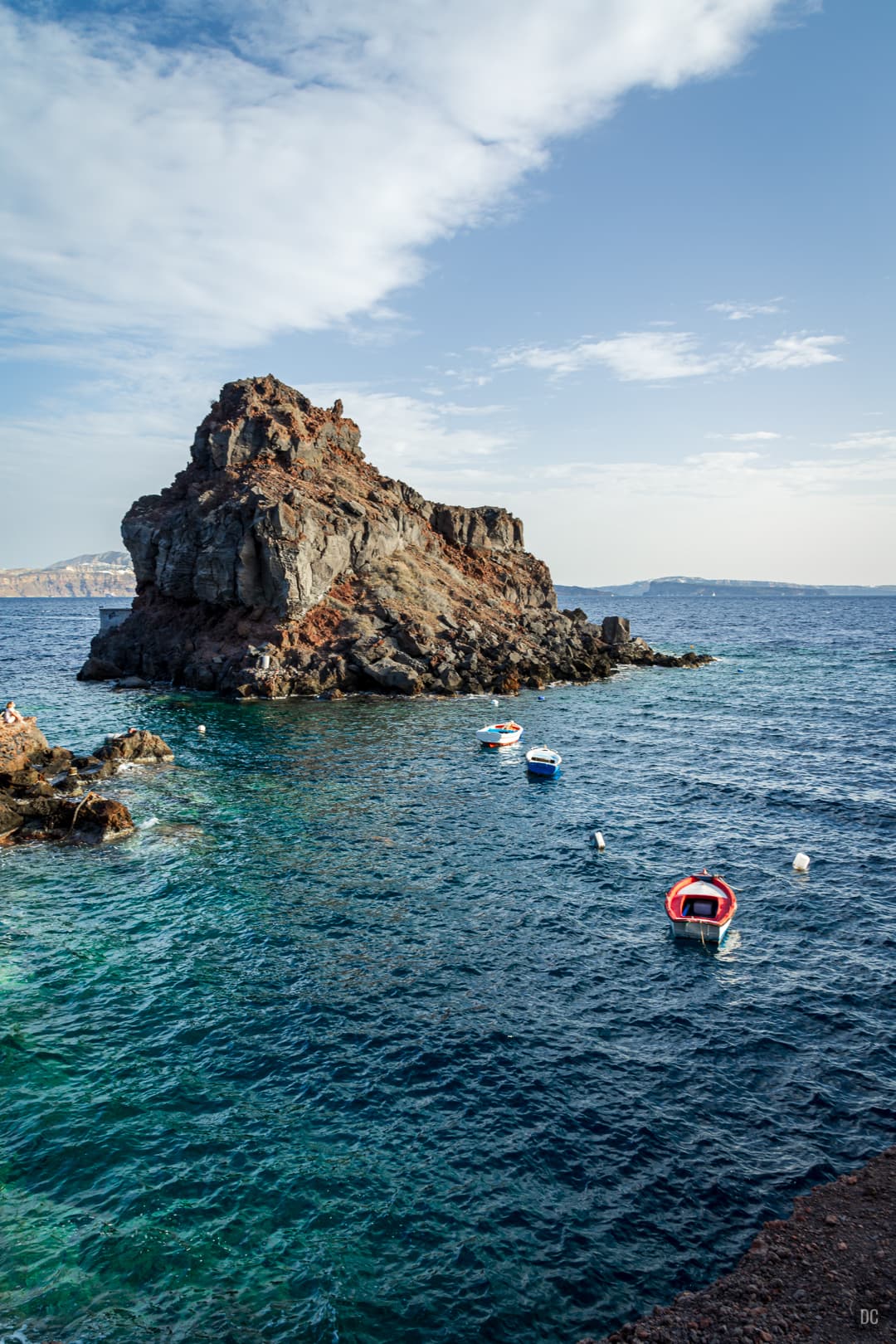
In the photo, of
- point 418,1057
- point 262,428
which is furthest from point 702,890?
point 262,428

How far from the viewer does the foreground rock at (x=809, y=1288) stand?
37.6ft

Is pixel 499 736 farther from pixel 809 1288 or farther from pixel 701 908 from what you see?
pixel 809 1288

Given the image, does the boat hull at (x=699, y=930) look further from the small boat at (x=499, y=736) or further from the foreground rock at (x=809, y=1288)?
the small boat at (x=499, y=736)

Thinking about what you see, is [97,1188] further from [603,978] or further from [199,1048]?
[603,978]

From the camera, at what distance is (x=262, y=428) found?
79.9 meters

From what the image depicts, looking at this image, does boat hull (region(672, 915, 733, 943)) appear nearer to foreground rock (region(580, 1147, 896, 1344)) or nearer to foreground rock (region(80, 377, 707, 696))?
foreground rock (region(580, 1147, 896, 1344))

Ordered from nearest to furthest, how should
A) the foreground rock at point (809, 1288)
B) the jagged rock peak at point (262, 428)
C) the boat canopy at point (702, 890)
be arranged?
the foreground rock at point (809, 1288)
the boat canopy at point (702, 890)
the jagged rock peak at point (262, 428)

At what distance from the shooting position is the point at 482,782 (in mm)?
43594

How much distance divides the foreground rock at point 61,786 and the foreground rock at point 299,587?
825 inches

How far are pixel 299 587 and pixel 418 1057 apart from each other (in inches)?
2200

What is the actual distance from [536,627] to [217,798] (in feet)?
189

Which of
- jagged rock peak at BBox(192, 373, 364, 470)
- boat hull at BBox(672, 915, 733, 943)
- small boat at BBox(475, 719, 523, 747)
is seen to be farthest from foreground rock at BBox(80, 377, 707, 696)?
boat hull at BBox(672, 915, 733, 943)

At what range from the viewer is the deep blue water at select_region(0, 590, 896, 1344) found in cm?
1289

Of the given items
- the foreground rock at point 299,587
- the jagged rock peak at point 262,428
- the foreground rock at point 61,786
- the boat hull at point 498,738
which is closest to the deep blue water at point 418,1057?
the foreground rock at point 61,786
